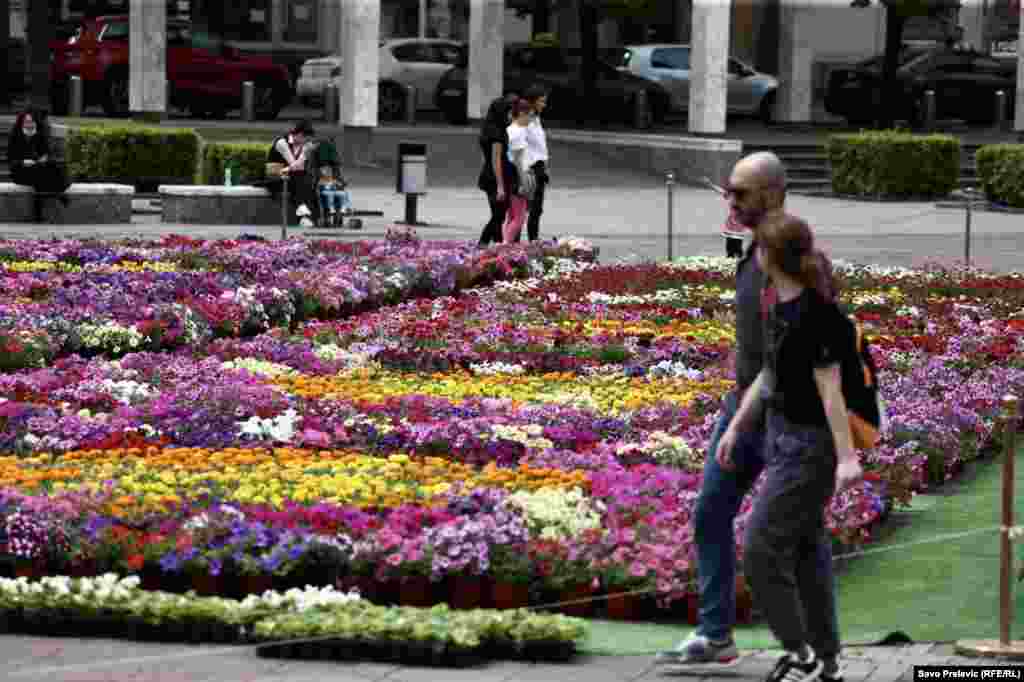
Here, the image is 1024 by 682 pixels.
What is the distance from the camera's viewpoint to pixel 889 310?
1830cm

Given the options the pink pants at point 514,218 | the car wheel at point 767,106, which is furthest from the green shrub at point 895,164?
the pink pants at point 514,218

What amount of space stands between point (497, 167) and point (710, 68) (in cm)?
1535

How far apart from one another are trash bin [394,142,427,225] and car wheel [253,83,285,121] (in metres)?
14.1

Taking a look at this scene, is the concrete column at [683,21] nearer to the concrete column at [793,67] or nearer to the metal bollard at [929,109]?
the concrete column at [793,67]

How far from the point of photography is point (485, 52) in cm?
3991

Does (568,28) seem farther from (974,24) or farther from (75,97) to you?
(75,97)

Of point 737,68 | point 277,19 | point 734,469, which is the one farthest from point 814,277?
point 277,19

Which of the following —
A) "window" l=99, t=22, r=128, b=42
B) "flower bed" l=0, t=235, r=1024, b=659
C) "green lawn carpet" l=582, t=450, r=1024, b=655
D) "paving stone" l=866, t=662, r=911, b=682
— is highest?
"window" l=99, t=22, r=128, b=42

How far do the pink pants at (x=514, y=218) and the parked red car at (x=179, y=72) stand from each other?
60.4 ft

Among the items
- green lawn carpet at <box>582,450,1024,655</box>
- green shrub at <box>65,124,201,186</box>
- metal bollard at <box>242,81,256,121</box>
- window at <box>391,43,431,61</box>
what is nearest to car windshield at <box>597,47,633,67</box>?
window at <box>391,43,431,61</box>

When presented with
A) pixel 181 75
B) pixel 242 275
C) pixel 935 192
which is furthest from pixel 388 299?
pixel 181 75

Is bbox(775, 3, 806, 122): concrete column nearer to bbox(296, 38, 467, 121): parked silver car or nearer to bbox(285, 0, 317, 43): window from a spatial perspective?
bbox(296, 38, 467, 121): parked silver car

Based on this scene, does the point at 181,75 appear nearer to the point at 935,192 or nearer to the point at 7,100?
the point at 7,100

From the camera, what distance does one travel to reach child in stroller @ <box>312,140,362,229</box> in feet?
92.3
